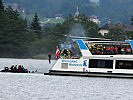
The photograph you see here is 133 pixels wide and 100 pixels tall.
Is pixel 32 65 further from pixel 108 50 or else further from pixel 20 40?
pixel 20 40

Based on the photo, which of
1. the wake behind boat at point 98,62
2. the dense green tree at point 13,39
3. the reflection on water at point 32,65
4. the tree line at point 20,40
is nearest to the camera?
the wake behind boat at point 98,62

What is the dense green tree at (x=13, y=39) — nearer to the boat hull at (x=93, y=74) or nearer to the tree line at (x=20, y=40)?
the tree line at (x=20, y=40)

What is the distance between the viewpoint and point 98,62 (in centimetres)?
6875

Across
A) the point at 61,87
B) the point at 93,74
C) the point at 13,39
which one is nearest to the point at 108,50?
the point at 93,74

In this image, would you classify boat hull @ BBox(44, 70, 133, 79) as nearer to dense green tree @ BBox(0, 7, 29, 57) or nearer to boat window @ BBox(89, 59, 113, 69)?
boat window @ BBox(89, 59, 113, 69)

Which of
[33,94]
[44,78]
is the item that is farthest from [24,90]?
[44,78]

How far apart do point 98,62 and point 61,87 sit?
10.7 meters

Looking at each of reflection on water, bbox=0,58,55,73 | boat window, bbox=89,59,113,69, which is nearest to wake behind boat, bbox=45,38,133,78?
boat window, bbox=89,59,113,69

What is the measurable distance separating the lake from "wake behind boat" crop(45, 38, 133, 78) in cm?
67

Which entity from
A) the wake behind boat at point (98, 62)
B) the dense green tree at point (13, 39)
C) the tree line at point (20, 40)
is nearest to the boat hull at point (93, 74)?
the wake behind boat at point (98, 62)

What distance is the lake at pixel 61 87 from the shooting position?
50812 millimetres

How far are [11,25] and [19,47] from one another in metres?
5.67

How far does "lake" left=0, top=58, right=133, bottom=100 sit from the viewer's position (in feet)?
167

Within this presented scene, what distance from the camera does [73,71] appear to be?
225ft
